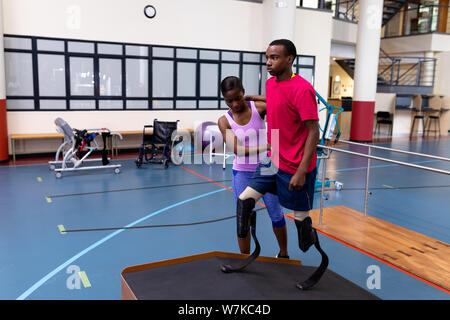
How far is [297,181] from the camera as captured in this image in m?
2.30

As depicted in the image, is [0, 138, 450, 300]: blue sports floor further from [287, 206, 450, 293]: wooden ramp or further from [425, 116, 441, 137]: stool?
[425, 116, 441, 137]: stool

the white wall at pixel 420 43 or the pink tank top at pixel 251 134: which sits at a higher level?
the white wall at pixel 420 43

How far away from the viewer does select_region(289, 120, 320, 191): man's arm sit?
2260 mm

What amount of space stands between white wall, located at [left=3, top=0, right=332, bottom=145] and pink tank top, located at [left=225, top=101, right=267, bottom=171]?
22.2 ft

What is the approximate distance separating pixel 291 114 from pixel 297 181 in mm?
388

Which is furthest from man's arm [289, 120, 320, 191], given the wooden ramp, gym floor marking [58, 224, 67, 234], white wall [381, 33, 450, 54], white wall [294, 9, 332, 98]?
white wall [381, 33, 450, 54]

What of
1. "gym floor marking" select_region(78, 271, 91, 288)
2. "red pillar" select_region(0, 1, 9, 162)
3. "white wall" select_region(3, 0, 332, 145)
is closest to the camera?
"gym floor marking" select_region(78, 271, 91, 288)

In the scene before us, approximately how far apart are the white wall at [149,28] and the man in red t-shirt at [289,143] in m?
7.28

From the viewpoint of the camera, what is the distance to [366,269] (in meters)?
3.42

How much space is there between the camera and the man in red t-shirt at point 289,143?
2262 mm

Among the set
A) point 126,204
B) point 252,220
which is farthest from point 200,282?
point 126,204

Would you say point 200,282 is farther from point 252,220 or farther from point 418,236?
point 418,236

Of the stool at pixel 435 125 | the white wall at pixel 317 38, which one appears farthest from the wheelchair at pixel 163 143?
the stool at pixel 435 125

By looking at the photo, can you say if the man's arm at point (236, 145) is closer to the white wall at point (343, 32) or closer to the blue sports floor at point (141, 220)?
the blue sports floor at point (141, 220)
